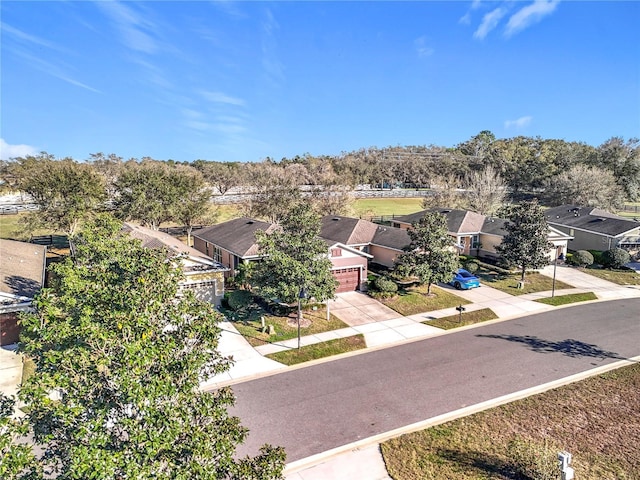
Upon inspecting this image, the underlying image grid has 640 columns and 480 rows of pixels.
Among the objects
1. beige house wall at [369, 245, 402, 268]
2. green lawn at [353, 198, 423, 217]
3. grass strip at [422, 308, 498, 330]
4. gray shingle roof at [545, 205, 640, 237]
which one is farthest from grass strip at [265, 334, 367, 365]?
green lawn at [353, 198, 423, 217]

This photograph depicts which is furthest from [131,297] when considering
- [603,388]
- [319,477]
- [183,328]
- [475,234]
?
[475,234]

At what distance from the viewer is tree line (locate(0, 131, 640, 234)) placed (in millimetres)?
36000

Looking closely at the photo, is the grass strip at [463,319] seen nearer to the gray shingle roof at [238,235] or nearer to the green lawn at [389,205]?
the gray shingle roof at [238,235]

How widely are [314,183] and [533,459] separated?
52766 millimetres

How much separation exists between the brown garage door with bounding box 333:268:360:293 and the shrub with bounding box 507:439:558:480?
52.0 ft

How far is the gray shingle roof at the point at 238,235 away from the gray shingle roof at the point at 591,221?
2671 centimetres

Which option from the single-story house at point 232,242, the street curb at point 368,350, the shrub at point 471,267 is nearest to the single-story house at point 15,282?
the street curb at point 368,350

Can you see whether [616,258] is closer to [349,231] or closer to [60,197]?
[349,231]

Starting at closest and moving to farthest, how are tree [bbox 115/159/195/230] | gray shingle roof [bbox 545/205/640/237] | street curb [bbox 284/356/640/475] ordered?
street curb [bbox 284/356/640/475]
gray shingle roof [bbox 545/205/640/237]
tree [bbox 115/159/195/230]

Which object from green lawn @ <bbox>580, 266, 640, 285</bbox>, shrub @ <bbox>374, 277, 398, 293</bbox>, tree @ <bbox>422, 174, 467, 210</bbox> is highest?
tree @ <bbox>422, 174, 467, 210</bbox>

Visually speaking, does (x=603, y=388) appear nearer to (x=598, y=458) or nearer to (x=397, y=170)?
(x=598, y=458)

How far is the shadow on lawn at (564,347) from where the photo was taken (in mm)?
18406

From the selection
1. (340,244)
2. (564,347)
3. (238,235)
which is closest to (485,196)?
(340,244)

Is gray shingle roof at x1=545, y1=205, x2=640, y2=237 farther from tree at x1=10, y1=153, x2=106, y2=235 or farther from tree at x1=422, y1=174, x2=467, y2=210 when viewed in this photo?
tree at x1=10, y1=153, x2=106, y2=235
